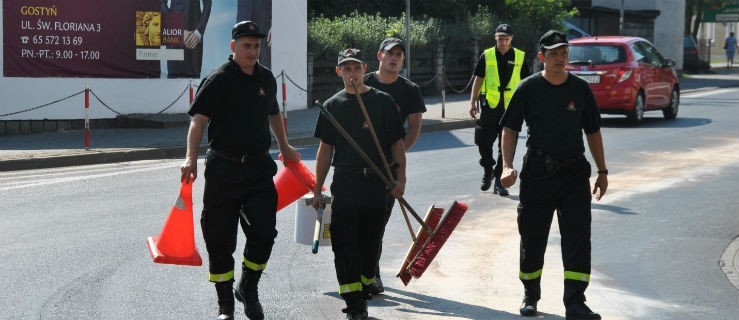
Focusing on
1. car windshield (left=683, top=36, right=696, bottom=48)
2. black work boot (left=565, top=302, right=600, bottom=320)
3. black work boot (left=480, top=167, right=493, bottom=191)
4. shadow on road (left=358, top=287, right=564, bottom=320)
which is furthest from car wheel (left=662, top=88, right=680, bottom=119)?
car windshield (left=683, top=36, right=696, bottom=48)

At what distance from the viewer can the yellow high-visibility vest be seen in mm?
12883

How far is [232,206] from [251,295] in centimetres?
55

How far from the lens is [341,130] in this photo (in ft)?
23.4

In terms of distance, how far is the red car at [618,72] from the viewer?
21953mm

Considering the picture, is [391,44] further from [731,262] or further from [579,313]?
[731,262]

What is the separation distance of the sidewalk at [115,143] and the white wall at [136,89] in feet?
1.58

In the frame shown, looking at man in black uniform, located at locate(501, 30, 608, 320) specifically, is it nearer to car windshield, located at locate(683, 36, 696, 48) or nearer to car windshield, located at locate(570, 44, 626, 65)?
car windshield, located at locate(570, 44, 626, 65)

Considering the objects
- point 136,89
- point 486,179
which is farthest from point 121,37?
point 486,179

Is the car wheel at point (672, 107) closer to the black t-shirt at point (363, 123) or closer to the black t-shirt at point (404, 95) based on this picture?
the black t-shirt at point (404, 95)

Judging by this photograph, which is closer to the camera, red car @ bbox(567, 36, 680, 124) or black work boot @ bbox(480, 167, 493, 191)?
black work boot @ bbox(480, 167, 493, 191)

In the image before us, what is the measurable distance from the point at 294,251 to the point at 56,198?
425cm

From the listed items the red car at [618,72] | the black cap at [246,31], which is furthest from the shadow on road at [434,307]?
the red car at [618,72]

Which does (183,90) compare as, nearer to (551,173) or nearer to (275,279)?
(275,279)

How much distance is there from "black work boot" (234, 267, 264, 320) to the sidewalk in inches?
380
